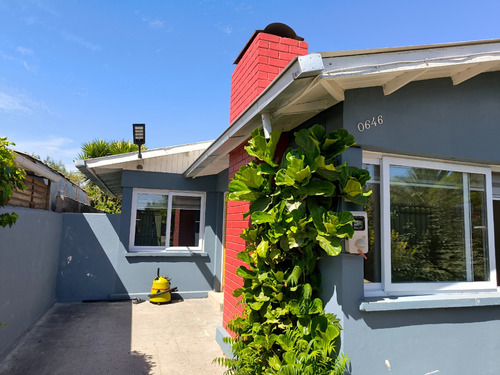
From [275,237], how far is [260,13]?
632cm

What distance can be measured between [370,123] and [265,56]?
8.84ft

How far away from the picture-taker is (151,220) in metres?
8.10

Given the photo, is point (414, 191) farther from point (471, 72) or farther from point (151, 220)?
point (151, 220)

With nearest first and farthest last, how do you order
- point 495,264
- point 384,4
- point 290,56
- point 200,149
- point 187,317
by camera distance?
point 495,264, point 290,56, point 384,4, point 187,317, point 200,149

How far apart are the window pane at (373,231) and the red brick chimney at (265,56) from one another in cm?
240

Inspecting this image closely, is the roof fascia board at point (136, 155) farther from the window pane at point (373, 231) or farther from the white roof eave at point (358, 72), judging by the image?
the window pane at point (373, 231)

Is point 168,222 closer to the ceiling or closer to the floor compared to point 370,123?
closer to the floor

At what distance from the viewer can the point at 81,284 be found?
7332mm

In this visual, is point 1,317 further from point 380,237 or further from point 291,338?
point 380,237

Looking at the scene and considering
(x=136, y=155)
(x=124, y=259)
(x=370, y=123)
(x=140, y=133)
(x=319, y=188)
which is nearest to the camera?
(x=319, y=188)

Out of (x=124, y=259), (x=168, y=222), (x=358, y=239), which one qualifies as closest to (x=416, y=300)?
(x=358, y=239)

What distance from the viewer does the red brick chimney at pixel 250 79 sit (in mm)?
4559

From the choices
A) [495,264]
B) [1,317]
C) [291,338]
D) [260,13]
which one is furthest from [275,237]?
[260,13]

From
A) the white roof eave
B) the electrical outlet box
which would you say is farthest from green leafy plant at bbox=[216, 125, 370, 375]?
the white roof eave
